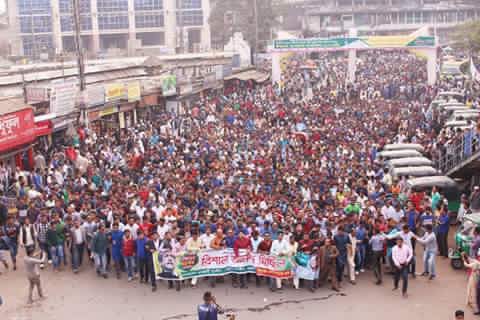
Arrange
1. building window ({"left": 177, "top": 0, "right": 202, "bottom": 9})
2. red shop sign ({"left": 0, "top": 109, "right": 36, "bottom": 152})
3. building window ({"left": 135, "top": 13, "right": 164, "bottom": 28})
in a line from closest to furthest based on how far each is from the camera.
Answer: red shop sign ({"left": 0, "top": 109, "right": 36, "bottom": 152}) → building window ({"left": 177, "top": 0, "right": 202, "bottom": 9}) → building window ({"left": 135, "top": 13, "right": 164, "bottom": 28})

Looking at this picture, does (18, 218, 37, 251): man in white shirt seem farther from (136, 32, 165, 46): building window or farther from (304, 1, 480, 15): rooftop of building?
(304, 1, 480, 15): rooftop of building

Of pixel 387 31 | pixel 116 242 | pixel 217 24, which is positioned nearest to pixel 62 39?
pixel 217 24

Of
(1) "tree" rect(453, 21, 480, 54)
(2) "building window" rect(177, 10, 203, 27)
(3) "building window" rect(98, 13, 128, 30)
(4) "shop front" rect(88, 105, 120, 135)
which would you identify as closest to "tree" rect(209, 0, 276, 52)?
(2) "building window" rect(177, 10, 203, 27)

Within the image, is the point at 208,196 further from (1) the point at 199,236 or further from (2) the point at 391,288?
(2) the point at 391,288

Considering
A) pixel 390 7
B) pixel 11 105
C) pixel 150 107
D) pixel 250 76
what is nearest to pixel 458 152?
pixel 11 105

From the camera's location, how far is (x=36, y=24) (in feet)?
263

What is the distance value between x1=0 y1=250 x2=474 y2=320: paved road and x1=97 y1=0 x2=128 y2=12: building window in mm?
71737

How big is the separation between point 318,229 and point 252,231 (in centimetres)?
131

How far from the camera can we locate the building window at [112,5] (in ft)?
267

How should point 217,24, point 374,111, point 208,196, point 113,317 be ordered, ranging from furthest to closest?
1. point 217,24
2. point 374,111
3. point 208,196
4. point 113,317

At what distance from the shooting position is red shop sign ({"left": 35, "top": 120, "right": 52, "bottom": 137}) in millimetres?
22328

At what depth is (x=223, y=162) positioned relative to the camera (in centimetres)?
2067

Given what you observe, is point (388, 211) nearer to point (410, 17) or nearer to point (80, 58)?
point (80, 58)

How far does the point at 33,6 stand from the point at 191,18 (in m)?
18.5
